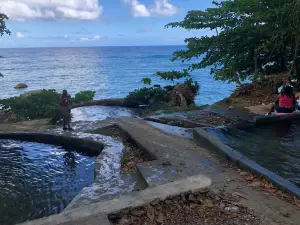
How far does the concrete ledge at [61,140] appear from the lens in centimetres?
959

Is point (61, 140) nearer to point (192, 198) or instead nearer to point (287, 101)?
point (192, 198)

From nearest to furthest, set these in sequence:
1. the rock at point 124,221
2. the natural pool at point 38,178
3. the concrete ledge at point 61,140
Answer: the rock at point 124,221 → the natural pool at point 38,178 → the concrete ledge at point 61,140

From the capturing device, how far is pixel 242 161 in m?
6.36

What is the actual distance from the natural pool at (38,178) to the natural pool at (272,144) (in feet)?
13.1

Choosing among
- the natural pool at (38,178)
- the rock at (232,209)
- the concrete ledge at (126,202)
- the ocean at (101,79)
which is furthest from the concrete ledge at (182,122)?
the ocean at (101,79)

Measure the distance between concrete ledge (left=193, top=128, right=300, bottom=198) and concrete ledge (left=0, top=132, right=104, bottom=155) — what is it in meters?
3.06

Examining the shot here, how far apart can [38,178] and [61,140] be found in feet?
9.28

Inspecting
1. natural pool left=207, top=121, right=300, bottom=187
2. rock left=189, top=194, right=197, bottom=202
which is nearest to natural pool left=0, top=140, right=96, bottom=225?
rock left=189, top=194, right=197, bottom=202

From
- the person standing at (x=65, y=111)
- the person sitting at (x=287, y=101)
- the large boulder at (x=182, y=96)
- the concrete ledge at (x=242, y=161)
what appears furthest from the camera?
the large boulder at (x=182, y=96)

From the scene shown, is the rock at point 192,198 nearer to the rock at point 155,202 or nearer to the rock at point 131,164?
the rock at point 155,202

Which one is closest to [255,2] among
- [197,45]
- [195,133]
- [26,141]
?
[197,45]

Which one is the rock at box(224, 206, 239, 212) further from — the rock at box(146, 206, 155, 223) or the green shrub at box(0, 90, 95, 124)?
the green shrub at box(0, 90, 95, 124)

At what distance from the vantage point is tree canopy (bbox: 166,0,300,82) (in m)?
15.1

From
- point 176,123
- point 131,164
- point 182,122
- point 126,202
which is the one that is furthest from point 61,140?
point 126,202
